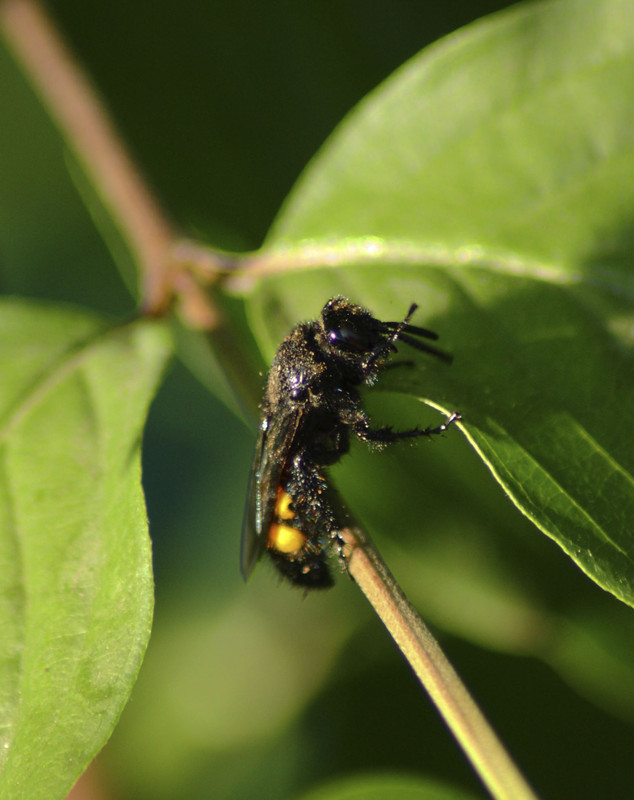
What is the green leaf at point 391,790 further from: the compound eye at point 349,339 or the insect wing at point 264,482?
the compound eye at point 349,339

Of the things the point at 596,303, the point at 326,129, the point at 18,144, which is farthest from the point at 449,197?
the point at 18,144

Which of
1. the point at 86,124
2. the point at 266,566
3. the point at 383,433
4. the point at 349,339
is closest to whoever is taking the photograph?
the point at 349,339

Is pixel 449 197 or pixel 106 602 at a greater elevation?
pixel 449 197

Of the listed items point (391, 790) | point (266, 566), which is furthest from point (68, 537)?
point (266, 566)

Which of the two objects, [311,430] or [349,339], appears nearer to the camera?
[349,339]

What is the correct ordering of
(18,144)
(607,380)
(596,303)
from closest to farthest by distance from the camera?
1. (607,380)
2. (596,303)
3. (18,144)

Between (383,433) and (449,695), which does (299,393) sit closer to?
(383,433)

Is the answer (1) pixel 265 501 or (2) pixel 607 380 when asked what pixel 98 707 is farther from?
(2) pixel 607 380
